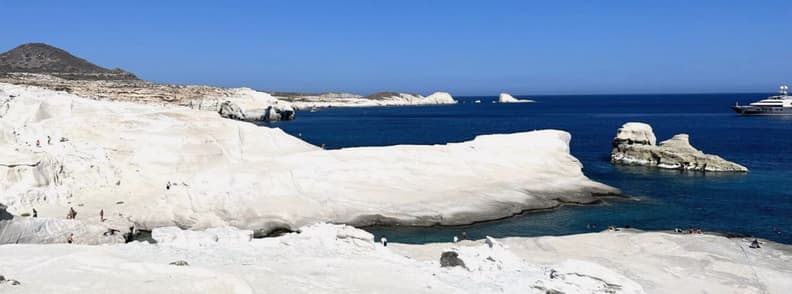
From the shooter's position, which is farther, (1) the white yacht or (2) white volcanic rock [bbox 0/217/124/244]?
(1) the white yacht

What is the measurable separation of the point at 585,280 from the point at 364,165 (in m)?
24.9

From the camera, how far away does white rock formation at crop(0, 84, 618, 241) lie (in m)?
36.8

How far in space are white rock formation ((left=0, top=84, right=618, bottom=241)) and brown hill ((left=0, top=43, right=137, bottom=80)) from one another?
130593 millimetres

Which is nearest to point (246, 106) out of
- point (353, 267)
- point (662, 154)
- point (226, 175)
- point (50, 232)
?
point (662, 154)

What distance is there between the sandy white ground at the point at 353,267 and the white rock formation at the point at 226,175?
36.5 ft

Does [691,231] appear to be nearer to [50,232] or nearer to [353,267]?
[353,267]

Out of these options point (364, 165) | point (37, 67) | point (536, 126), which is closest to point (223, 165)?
point (364, 165)

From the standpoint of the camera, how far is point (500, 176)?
46.3m

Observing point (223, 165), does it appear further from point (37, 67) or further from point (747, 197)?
point (37, 67)

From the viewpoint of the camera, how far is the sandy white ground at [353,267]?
56.5 ft

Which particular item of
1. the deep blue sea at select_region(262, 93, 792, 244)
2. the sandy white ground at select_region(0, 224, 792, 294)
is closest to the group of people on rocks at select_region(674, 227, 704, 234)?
the deep blue sea at select_region(262, 93, 792, 244)

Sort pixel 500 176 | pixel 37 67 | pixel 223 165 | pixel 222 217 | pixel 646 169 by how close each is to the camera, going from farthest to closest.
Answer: pixel 37 67
pixel 646 169
pixel 500 176
pixel 223 165
pixel 222 217

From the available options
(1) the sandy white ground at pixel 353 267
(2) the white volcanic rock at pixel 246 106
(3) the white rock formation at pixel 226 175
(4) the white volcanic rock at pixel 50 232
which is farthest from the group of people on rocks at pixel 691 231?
(2) the white volcanic rock at pixel 246 106

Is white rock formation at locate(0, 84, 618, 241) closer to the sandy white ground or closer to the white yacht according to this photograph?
the sandy white ground
